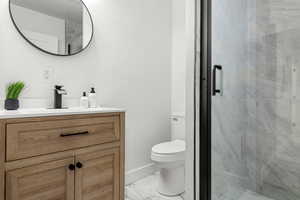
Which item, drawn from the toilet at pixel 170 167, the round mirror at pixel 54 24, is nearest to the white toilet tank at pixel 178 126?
the toilet at pixel 170 167

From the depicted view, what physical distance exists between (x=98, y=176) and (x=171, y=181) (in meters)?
0.79

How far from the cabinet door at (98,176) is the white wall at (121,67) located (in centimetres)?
57

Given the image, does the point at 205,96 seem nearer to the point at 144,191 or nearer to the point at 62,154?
the point at 62,154

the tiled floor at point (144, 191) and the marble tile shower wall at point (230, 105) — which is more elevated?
the marble tile shower wall at point (230, 105)

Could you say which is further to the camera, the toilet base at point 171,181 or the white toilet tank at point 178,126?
the white toilet tank at point 178,126

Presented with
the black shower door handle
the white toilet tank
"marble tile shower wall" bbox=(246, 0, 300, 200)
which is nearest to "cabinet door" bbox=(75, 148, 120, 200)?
the black shower door handle

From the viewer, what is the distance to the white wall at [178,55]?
2.59m

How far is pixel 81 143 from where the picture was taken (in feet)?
4.19

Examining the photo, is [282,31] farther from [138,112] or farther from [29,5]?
[29,5]

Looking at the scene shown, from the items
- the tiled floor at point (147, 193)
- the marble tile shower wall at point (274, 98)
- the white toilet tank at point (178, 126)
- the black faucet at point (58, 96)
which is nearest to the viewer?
the black faucet at point (58, 96)

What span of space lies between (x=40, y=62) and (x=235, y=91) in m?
1.57

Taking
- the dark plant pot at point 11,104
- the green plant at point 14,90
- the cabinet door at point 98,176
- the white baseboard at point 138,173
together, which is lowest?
the white baseboard at point 138,173

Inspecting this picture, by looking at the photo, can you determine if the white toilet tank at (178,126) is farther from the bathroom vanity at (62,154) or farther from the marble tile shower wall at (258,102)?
the bathroom vanity at (62,154)

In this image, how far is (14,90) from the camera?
1320 mm
